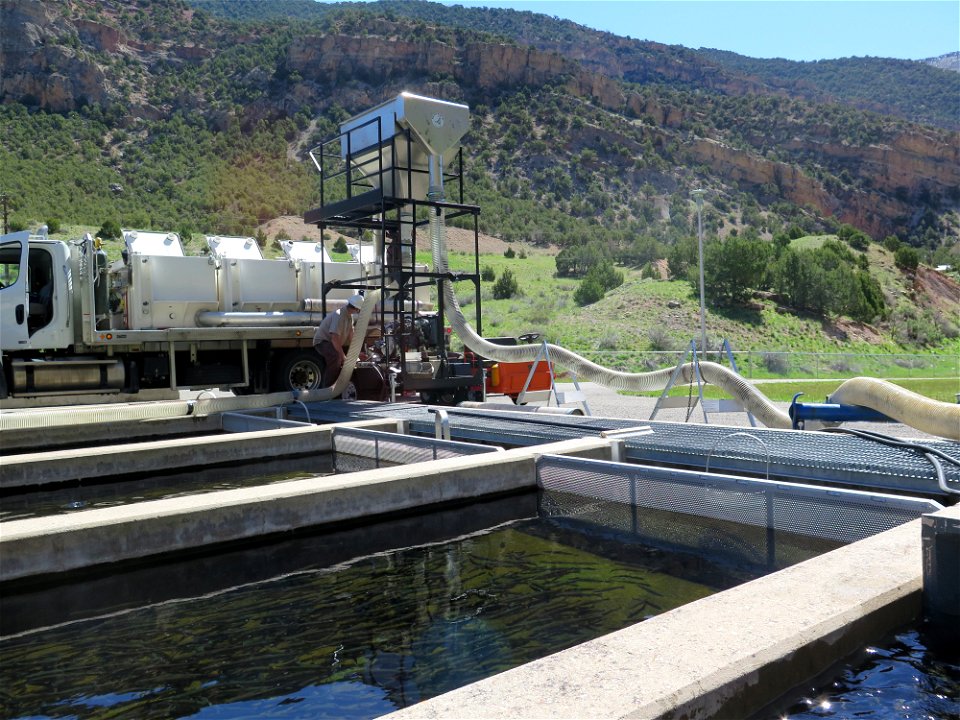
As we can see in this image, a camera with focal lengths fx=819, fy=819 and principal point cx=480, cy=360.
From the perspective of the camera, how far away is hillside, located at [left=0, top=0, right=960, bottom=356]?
77.1 metres

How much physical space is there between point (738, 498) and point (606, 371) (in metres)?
6.07

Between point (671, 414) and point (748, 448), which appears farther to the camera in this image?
point (671, 414)

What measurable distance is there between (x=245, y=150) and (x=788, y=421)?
8666 cm

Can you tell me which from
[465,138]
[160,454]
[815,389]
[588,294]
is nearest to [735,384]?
[160,454]

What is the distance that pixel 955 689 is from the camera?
3385mm

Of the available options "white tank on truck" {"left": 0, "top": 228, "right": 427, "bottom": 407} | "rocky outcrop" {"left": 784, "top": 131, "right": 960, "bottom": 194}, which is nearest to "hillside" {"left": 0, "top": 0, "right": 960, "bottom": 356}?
"rocky outcrop" {"left": 784, "top": 131, "right": 960, "bottom": 194}

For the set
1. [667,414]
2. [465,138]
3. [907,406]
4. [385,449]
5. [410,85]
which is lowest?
[667,414]

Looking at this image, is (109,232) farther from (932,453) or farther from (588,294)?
(932,453)

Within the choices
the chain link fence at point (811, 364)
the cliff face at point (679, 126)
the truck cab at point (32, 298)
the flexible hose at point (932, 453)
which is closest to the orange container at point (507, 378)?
the truck cab at point (32, 298)

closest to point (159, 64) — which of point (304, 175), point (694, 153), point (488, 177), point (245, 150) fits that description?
point (245, 150)

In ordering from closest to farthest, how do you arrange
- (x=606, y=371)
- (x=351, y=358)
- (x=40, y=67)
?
(x=606, y=371)
(x=351, y=358)
(x=40, y=67)

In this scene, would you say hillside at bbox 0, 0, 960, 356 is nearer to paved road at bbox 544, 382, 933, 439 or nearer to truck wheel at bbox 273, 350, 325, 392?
paved road at bbox 544, 382, 933, 439

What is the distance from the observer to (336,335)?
44.7 ft

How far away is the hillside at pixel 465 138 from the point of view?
77062mm
